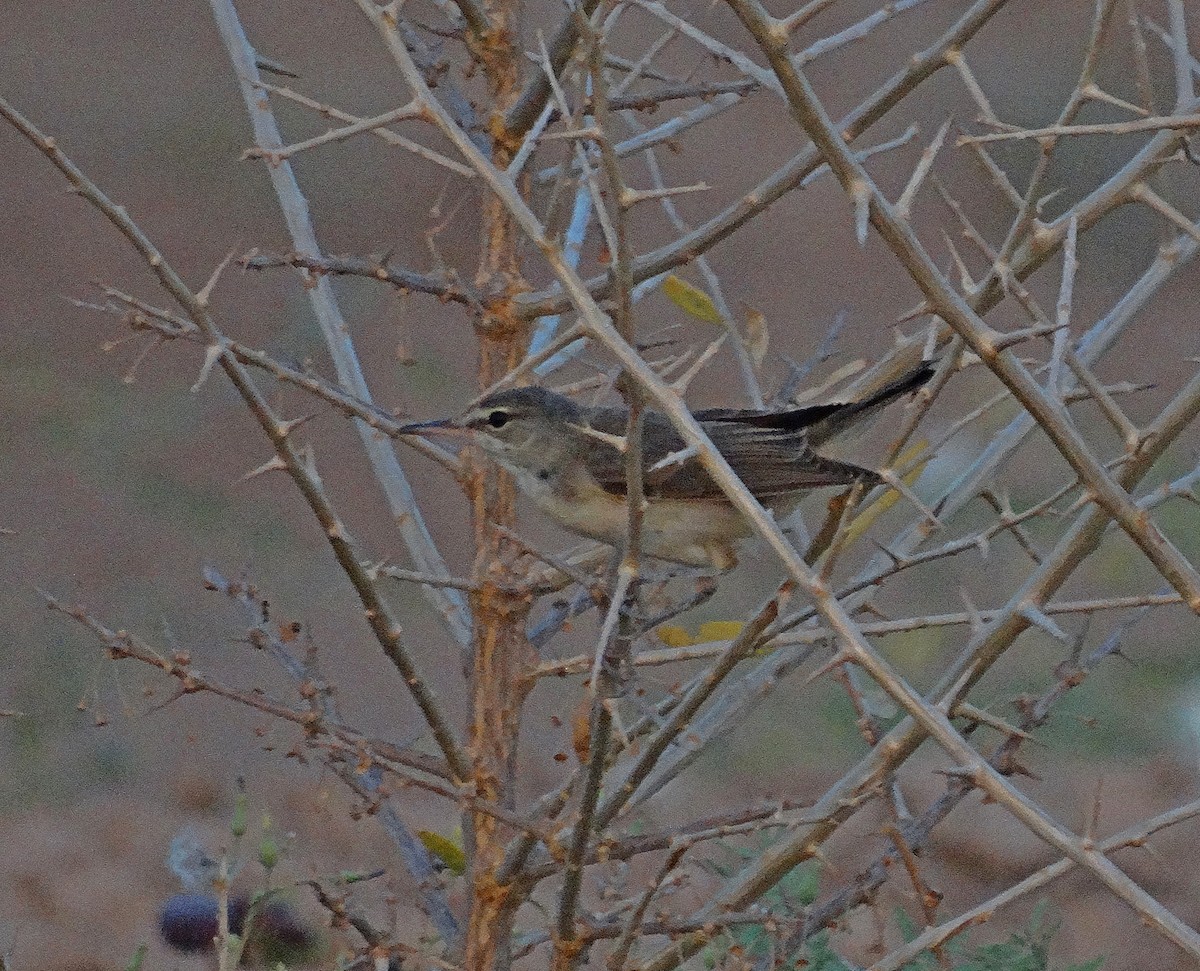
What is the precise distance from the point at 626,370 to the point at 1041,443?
7.67 meters

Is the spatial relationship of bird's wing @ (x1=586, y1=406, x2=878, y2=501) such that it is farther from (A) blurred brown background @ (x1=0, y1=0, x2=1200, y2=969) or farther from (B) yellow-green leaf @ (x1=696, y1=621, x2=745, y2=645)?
(A) blurred brown background @ (x1=0, y1=0, x2=1200, y2=969)

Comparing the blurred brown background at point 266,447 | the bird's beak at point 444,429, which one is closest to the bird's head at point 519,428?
the bird's beak at point 444,429

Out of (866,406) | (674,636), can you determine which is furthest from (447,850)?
(866,406)

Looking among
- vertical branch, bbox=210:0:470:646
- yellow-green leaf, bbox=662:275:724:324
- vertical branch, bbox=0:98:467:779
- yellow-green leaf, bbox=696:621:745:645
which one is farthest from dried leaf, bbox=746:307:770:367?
vertical branch, bbox=0:98:467:779

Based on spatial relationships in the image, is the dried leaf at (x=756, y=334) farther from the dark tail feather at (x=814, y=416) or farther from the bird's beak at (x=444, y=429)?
the bird's beak at (x=444, y=429)

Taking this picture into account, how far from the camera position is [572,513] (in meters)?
3.05

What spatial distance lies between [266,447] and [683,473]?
506cm

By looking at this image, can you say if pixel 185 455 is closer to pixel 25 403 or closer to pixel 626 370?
pixel 25 403

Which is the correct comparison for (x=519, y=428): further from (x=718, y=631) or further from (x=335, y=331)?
(x=718, y=631)

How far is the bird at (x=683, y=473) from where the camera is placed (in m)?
2.97

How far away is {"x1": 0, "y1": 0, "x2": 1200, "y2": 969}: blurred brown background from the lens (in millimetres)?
5934

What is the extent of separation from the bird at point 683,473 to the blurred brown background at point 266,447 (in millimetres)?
2017

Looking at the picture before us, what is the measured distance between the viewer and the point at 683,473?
127 inches

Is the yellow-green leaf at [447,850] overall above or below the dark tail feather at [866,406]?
below
